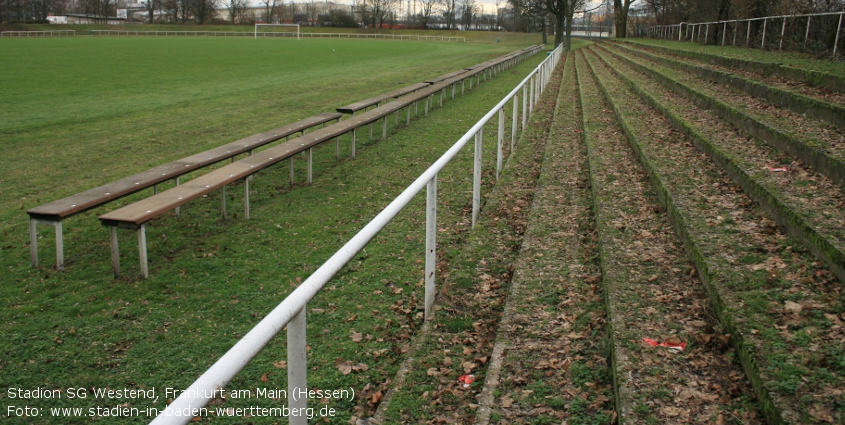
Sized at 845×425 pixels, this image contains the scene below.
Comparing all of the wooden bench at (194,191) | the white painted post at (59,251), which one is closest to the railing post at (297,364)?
the wooden bench at (194,191)

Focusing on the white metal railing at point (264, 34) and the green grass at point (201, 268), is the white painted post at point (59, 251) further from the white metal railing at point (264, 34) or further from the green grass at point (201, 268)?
the white metal railing at point (264, 34)

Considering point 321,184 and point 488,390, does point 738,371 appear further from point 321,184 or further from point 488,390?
point 321,184

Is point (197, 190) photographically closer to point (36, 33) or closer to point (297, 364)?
point (297, 364)

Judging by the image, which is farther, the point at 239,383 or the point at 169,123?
the point at 169,123

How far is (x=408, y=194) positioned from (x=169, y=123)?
10.5 meters

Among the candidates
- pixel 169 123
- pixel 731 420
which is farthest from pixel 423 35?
pixel 731 420

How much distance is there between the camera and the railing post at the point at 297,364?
76.2 inches

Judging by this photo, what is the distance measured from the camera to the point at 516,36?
79.9m

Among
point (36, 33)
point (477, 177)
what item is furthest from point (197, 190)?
point (36, 33)

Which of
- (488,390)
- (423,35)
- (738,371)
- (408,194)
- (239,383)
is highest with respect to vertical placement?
(423,35)

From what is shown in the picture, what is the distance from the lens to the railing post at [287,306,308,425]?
193 cm

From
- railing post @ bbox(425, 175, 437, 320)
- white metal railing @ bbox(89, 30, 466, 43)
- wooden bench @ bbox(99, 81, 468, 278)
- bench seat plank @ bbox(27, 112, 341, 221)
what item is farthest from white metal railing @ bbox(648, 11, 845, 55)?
white metal railing @ bbox(89, 30, 466, 43)

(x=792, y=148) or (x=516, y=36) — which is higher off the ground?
(x=516, y=36)

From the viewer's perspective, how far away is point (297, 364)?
2.00 meters
